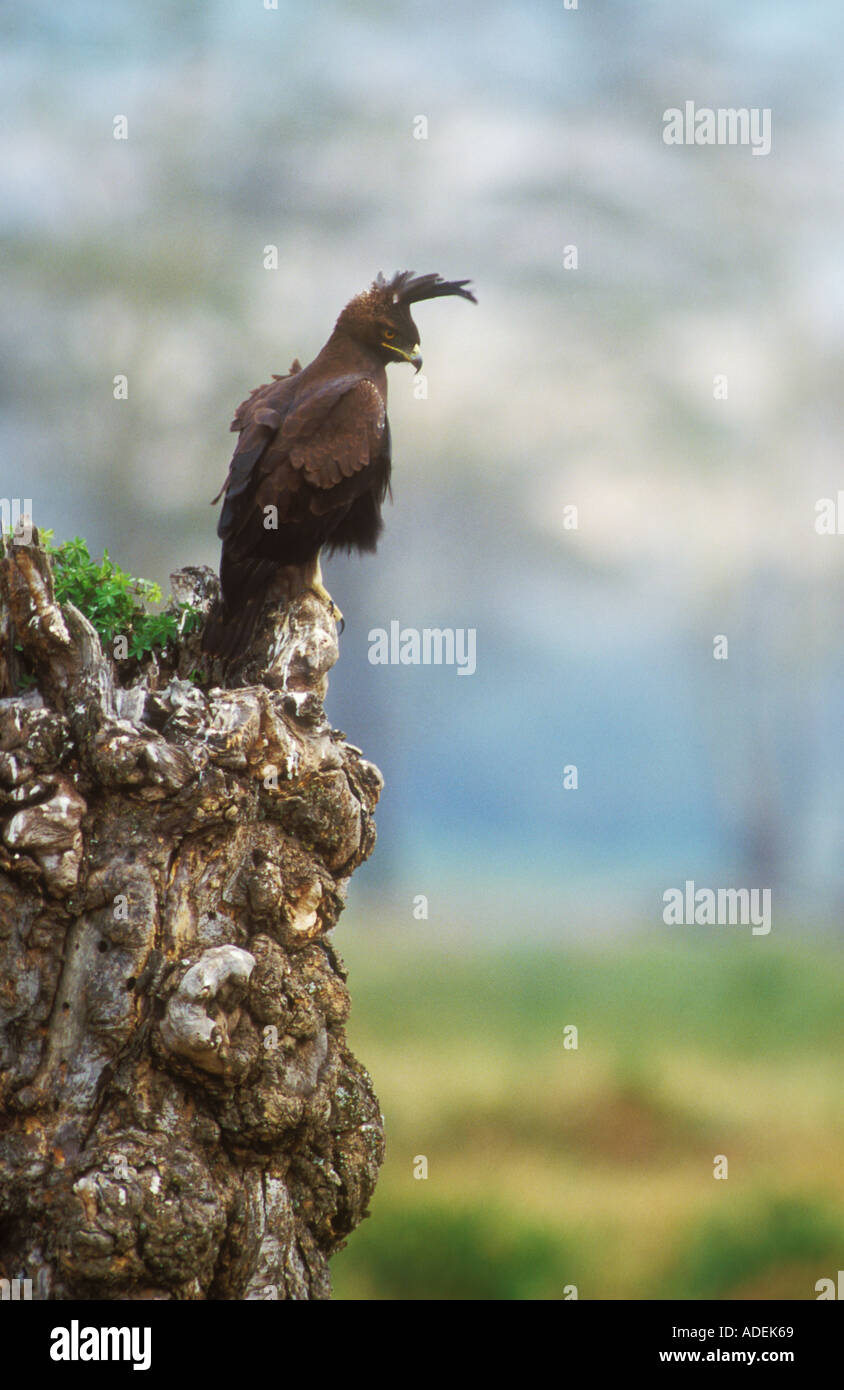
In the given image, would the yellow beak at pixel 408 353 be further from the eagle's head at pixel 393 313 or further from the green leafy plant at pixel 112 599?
the green leafy plant at pixel 112 599

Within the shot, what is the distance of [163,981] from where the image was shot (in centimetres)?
362

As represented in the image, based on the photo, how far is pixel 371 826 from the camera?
4152mm

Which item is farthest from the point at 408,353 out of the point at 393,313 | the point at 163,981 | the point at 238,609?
the point at 163,981

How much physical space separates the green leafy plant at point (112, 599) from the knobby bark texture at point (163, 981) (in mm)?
462

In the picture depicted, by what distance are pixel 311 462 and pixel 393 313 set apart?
739 millimetres

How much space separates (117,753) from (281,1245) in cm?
170

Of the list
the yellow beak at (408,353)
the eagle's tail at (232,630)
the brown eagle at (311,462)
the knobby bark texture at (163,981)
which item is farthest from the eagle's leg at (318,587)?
the yellow beak at (408,353)

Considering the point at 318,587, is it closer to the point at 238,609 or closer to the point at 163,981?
the point at 238,609

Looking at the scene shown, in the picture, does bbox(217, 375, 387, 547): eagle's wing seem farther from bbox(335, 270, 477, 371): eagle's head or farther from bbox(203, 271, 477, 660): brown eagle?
bbox(335, 270, 477, 371): eagle's head

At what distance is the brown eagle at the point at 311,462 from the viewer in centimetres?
444

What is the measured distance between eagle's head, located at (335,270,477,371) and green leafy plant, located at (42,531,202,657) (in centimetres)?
132

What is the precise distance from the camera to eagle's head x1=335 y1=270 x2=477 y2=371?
4590mm

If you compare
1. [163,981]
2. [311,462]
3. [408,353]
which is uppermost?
[408,353]
